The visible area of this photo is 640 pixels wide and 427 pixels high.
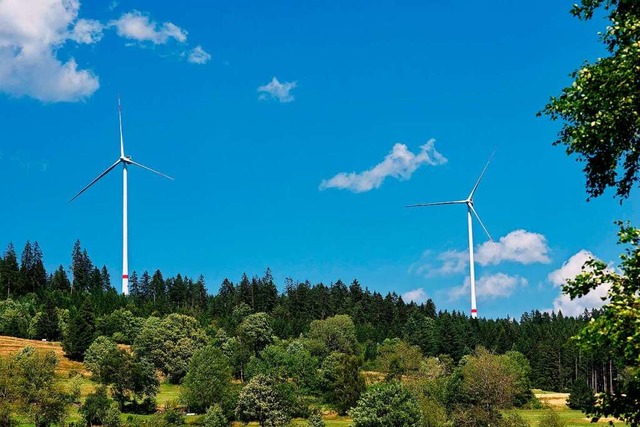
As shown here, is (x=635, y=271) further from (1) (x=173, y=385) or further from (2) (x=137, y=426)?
(1) (x=173, y=385)

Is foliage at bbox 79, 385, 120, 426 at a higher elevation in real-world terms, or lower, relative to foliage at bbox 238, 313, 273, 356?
lower

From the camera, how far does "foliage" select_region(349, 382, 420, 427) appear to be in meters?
91.4

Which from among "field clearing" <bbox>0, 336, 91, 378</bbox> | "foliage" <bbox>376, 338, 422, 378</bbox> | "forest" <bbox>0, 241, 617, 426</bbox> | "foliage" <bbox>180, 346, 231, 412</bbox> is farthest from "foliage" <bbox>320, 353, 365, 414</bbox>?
"field clearing" <bbox>0, 336, 91, 378</bbox>

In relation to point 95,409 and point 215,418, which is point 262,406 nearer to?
point 215,418

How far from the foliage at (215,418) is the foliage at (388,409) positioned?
23.6 m

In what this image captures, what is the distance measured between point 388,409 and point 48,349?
369 ft

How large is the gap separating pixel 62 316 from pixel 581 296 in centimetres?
19738

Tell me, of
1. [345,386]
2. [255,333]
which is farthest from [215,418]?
[255,333]

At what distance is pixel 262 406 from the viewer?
111 metres

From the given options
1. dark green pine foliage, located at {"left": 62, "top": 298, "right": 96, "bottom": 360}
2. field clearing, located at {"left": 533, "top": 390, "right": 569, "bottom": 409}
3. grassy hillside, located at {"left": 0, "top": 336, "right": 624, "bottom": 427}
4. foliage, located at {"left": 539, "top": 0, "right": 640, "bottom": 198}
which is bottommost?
field clearing, located at {"left": 533, "top": 390, "right": 569, "bottom": 409}

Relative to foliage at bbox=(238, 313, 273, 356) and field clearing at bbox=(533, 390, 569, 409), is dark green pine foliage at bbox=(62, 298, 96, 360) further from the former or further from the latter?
field clearing at bbox=(533, 390, 569, 409)

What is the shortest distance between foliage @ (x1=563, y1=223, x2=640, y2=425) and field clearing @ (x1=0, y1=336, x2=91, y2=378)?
482 feet

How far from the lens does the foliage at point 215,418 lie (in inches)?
4186

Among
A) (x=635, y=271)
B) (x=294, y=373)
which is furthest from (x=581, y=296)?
(x=294, y=373)
